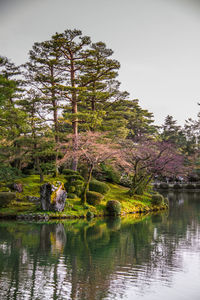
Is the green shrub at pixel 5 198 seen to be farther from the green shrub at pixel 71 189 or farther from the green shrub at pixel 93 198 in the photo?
the green shrub at pixel 93 198

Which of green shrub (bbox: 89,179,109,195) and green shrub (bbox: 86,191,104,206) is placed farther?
green shrub (bbox: 89,179,109,195)

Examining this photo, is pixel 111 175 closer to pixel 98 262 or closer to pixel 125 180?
pixel 125 180

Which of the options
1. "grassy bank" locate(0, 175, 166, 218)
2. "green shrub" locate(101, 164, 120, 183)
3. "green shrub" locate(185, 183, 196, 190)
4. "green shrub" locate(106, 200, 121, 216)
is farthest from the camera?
"green shrub" locate(185, 183, 196, 190)

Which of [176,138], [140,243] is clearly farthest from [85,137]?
[176,138]

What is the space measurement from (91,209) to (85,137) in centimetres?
590

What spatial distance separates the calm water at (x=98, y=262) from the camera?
8.38 m

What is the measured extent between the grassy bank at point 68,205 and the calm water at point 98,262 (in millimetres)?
2428

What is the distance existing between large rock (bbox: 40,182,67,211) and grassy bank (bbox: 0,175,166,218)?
43cm

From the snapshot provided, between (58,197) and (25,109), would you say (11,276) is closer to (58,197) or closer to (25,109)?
(58,197)

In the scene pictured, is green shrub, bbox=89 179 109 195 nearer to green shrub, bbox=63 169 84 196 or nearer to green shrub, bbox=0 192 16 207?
green shrub, bbox=63 169 84 196

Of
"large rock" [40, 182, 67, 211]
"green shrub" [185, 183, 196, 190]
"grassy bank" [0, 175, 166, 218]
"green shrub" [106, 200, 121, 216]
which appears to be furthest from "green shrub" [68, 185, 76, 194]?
"green shrub" [185, 183, 196, 190]

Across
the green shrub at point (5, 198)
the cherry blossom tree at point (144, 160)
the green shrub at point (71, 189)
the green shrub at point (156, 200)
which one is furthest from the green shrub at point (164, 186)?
the green shrub at point (5, 198)

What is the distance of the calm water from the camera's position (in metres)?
8.38

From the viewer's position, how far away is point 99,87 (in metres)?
34.9
